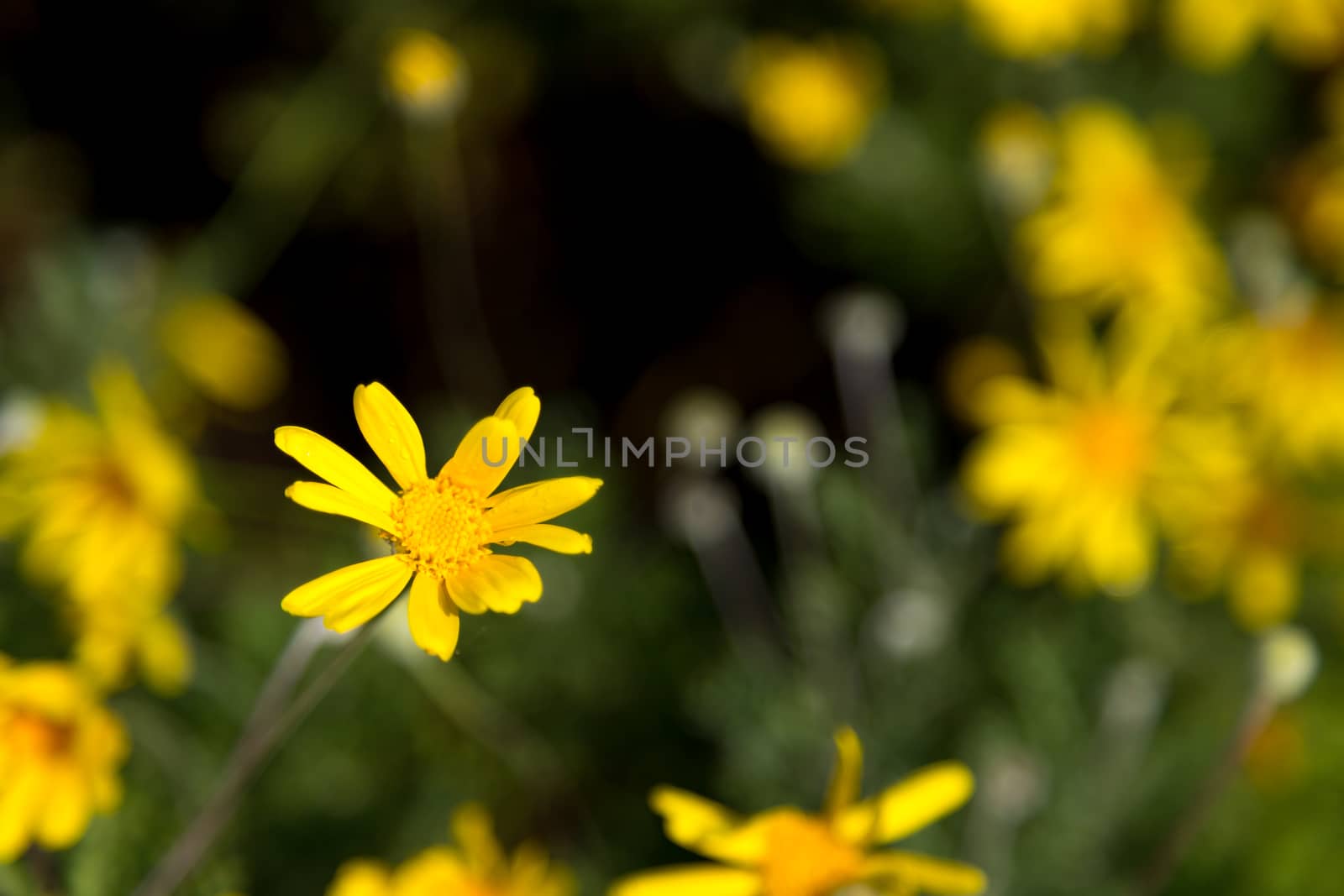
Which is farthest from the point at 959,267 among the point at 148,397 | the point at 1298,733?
the point at 148,397

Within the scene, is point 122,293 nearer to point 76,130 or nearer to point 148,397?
point 148,397

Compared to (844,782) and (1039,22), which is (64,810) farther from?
(1039,22)

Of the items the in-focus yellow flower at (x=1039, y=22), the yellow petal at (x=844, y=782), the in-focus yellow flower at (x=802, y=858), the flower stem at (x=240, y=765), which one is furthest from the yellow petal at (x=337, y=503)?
the in-focus yellow flower at (x=1039, y=22)

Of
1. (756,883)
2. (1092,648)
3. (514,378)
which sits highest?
(514,378)

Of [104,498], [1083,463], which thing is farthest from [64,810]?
[1083,463]

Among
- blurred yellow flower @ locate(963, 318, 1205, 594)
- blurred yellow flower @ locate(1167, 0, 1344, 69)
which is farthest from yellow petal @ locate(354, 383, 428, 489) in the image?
blurred yellow flower @ locate(1167, 0, 1344, 69)
